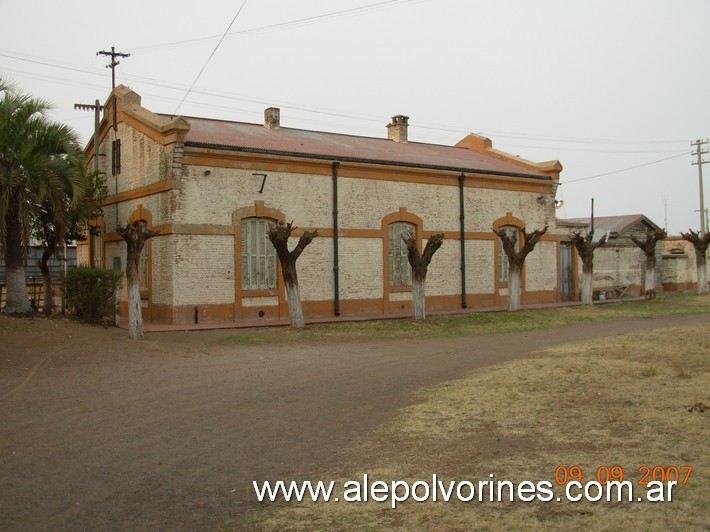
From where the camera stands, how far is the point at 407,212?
2391 cm

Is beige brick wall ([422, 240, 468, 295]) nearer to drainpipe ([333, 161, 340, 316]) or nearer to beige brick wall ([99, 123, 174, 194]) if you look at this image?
drainpipe ([333, 161, 340, 316])

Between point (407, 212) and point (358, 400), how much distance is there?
14.6 m

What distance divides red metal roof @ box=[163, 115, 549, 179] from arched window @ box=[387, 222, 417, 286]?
2.10 m

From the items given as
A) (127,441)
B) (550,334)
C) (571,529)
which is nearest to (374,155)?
(550,334)

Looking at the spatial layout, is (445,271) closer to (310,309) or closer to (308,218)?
(310,309)

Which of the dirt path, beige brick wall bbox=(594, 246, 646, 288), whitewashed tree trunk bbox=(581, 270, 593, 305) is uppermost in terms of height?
beige brick wall bbox=(594, 246, 646, 288)

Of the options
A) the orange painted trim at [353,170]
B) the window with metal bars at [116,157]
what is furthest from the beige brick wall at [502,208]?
the window with metal bars at [116,157]

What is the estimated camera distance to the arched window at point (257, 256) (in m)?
20.7

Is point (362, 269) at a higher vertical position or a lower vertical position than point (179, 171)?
lower

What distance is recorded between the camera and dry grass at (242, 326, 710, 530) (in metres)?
5.07

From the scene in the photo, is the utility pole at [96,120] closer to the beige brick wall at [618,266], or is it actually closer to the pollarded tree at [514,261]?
the pollarded tree at [514,261]

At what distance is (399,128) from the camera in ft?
99.8

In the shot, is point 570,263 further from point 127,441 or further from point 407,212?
point 127,441
